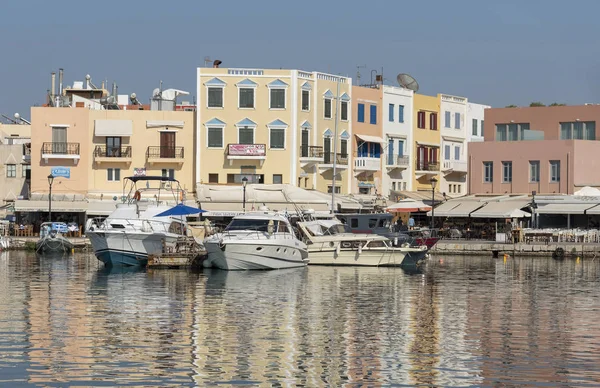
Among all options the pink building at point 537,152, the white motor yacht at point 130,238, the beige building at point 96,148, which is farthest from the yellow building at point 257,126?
the white motor yacht at point 130,238

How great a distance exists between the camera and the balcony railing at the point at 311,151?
3157 inches

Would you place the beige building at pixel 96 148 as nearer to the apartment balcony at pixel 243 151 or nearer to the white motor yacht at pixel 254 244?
the apartment balcony at pixel 243 151

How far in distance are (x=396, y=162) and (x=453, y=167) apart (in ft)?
20.7

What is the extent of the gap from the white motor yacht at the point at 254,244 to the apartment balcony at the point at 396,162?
35.4 m

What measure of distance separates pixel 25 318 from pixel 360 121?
183 ft

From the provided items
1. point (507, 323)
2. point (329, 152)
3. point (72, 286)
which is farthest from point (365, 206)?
point (507, 323)

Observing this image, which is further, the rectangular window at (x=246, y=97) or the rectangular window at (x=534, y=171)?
the rectangular window at (x=534, y=171)

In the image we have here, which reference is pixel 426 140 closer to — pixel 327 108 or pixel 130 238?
pixel 327 108

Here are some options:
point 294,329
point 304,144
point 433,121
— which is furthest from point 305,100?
point 294,329

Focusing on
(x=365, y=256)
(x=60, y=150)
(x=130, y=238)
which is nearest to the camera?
(x=130, y=238)

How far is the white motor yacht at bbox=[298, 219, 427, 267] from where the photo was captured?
53938 millimetres

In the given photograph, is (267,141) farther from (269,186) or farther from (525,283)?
(525,283)

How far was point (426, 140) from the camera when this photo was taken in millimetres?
90000

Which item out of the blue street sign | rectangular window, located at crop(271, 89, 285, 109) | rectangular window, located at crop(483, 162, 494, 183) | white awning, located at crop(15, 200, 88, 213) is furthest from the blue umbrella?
rectangular window, located at crop(483, 162, 494, 183)
